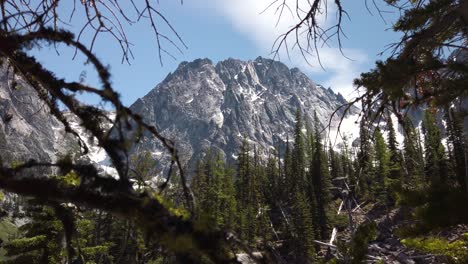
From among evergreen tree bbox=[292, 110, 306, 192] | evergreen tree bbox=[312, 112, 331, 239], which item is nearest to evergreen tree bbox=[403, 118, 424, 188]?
evergreen tree bbox=[312, 112, 331, 239]

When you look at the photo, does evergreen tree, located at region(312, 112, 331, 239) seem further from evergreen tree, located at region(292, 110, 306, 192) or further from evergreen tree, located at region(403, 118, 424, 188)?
evergreen tree, located at region(403, 118, 424, 188)

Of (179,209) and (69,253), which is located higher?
(179,209)

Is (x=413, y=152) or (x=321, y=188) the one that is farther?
(x=321, y=188)

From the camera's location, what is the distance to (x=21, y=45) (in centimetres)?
139

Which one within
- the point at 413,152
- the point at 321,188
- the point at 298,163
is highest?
the point at 298,163

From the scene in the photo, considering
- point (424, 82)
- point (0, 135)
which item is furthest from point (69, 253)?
point (424, 82)

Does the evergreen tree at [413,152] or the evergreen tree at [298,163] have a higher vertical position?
the evergreen tree at [298,163]

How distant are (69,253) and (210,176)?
72907mm

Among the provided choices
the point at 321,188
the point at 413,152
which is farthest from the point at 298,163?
the point at 413,152

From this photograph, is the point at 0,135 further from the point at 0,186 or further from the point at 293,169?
the point at 293,169

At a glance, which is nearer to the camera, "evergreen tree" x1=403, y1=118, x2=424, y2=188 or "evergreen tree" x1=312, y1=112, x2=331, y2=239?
"evergreen tree" x1=403, y1=118, x2=424, y2=188

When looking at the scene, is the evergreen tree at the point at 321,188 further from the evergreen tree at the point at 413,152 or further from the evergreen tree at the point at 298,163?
the evergreen tree at the point at 413,152

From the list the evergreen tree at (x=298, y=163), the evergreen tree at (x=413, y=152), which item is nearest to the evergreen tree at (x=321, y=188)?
the evergreen tree at (x=298, y=163)

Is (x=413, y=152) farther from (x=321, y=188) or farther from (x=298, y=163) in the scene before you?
(x=298, y=163)
